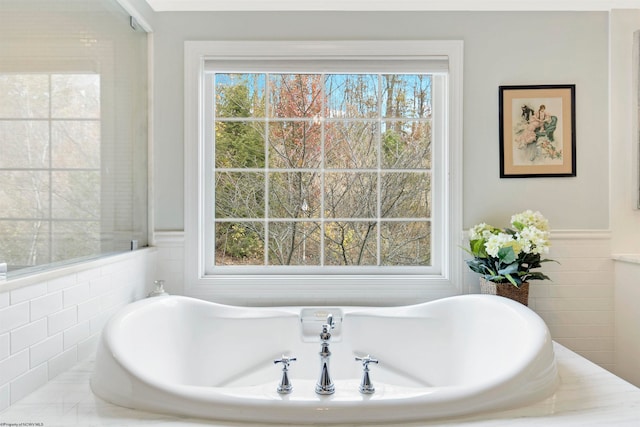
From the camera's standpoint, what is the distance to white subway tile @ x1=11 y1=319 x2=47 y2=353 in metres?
1.24

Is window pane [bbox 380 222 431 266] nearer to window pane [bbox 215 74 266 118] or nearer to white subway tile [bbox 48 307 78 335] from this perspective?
window pane [bbox 215 74 266 118]

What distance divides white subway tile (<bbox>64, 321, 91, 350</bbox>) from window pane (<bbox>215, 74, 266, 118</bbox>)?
50.7 inches

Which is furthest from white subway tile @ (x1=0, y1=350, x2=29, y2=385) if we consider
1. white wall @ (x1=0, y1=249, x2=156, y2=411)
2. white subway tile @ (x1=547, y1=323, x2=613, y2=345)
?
white subway tile @ (x1=547, y1=323, x2=613, y2=345)

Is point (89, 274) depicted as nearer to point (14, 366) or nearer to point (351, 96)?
point (14, 366)

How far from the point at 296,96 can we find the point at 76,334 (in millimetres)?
1579

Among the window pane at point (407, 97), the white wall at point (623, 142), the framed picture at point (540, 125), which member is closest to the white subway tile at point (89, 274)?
the window pane at point (407, 97)

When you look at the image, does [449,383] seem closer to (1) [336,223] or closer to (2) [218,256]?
(1) [336,223]

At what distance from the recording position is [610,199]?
222cm

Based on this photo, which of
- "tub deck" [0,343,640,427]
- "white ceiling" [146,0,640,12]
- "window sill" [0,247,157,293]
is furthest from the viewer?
"white ceiling" [146,0,640,12]

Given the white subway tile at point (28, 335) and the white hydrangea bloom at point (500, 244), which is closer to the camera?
the white subway tile at point (28, 335)

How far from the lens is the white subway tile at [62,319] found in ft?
4.64

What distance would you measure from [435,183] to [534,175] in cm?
51

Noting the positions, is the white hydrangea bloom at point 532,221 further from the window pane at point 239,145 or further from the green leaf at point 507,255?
the window pane at point 239,145

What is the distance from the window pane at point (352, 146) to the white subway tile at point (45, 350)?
4.89 ft
